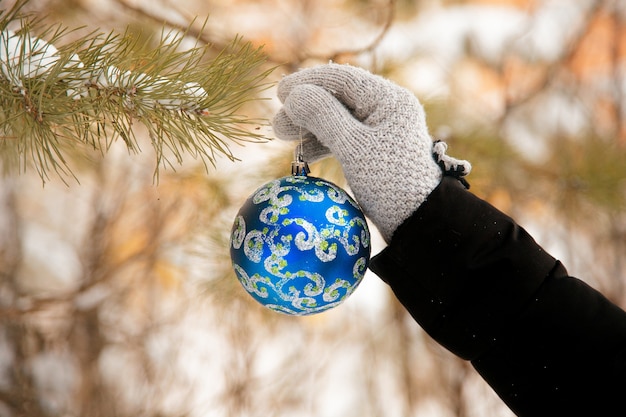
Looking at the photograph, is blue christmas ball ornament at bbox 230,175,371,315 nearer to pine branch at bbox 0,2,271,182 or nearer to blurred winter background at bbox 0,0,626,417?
pine branch at bbox 0,2,271,182

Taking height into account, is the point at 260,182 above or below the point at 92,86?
below

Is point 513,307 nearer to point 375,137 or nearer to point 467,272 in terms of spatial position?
point 467,272

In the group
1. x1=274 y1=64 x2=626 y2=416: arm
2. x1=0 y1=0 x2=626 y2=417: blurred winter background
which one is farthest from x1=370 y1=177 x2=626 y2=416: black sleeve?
x1=0 y1=0 x2=626 y2=417: blurred winter background

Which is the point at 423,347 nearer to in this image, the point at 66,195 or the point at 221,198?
the point at 221,198

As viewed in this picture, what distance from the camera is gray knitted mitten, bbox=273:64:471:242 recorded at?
0.53 m

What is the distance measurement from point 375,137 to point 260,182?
377 mm

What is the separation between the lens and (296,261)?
1.66 feet

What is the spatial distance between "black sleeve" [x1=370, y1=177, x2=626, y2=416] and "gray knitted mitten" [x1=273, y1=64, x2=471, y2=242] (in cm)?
2

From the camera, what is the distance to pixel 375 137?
0.53m

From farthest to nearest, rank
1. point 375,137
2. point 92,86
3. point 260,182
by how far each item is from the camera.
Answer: point 260,182 → point 375,137 → point 92,86

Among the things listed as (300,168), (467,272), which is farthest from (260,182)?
(467,272)

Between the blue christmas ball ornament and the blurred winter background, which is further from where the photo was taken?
the blurred winter background

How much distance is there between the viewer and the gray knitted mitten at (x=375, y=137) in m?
0.53

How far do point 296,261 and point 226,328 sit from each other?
94 centimetres
